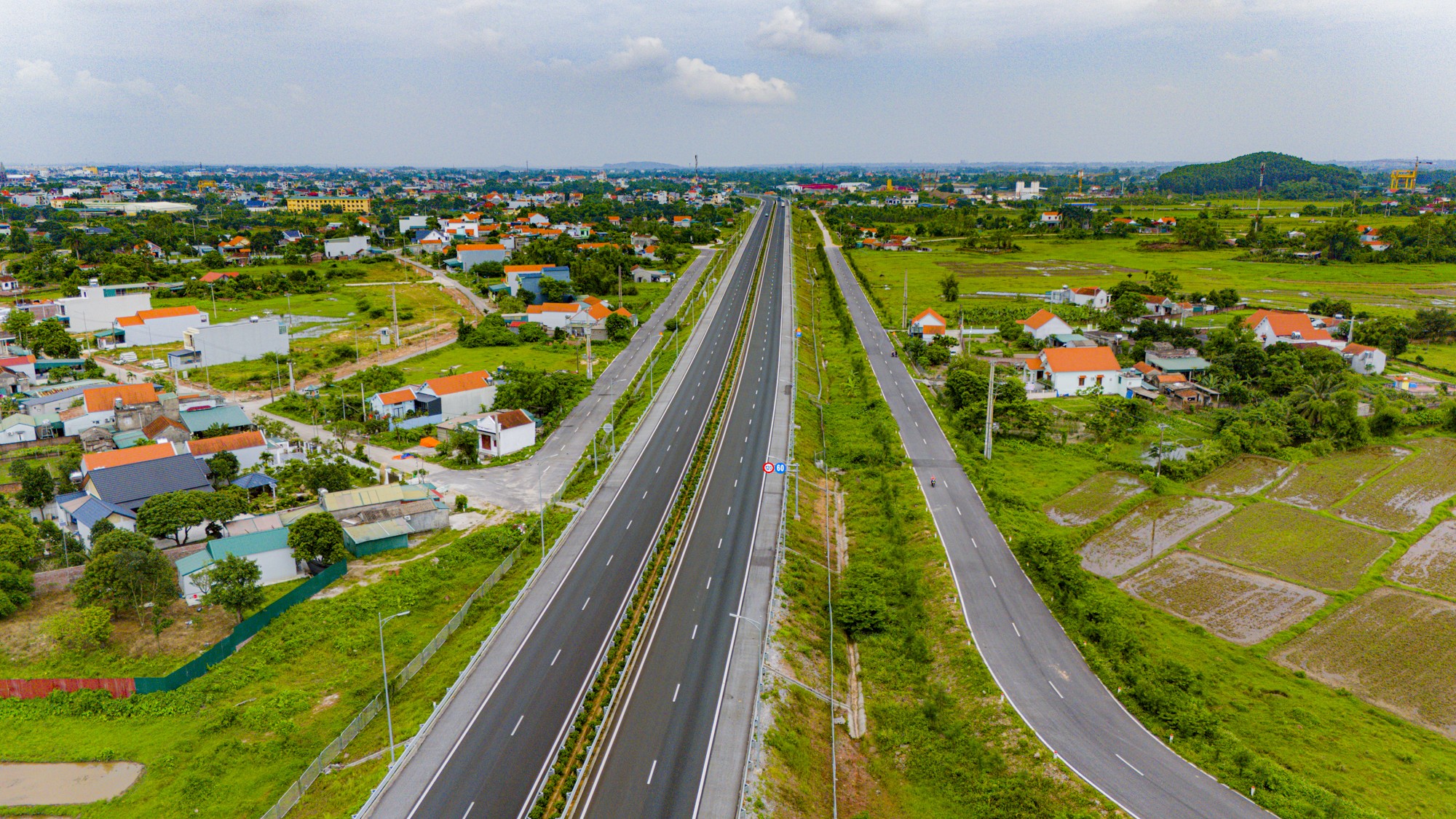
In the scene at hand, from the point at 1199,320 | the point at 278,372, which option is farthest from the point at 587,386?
the point at 1199,320

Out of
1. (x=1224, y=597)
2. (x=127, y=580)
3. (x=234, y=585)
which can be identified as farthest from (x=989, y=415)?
(x=127, y=580)

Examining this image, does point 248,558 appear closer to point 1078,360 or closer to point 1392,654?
point 1392,654

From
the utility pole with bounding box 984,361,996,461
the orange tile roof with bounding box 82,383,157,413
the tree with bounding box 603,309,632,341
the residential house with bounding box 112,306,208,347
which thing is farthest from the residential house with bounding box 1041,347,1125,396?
the residential house with bounding box 112,306,208,347

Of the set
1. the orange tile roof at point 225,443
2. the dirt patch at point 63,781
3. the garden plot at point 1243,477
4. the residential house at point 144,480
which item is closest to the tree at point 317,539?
the residential house at point 144,480

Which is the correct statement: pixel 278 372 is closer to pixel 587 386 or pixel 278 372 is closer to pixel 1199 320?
pixel 587 386

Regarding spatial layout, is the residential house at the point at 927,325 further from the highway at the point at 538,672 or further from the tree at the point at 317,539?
the tree at the point at 317,539
